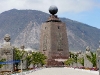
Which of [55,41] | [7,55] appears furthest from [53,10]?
[7,55]

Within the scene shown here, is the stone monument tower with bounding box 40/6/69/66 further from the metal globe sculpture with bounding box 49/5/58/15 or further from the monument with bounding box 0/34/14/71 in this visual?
the monument with bounding box 0/34/14/71

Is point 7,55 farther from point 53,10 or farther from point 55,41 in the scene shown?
point 53,10

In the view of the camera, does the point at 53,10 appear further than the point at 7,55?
Yes

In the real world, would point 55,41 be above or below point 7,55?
above

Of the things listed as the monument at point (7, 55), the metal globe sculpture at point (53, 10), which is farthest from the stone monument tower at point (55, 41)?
the monument at point (7, 55)

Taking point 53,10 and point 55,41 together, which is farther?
point 53,10

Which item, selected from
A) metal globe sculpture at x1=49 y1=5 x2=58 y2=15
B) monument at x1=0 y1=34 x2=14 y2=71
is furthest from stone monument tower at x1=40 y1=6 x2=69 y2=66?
monument at x1=0 y1=34 x2=14 y2=71

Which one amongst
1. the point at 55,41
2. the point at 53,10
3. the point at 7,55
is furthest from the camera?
the point at 53,10

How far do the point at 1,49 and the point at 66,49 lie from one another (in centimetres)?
8369

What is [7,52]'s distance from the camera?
124 feet

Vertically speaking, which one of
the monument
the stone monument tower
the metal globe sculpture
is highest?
the metal globe sculpture

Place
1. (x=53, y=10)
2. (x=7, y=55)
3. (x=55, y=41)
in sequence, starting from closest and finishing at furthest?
(x=7, y=55), (x=55, y=41), (x=53, y=10)

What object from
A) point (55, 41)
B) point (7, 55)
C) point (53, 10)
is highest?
point (53, 10)

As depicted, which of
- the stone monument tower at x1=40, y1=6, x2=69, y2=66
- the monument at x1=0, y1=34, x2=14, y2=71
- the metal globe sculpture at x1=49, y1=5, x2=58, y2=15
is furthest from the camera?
the metal globe sculpture at x1=49, y1=5, x2=58, y2=15
